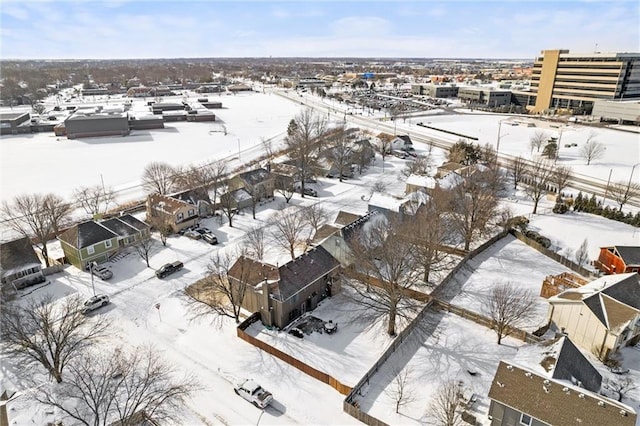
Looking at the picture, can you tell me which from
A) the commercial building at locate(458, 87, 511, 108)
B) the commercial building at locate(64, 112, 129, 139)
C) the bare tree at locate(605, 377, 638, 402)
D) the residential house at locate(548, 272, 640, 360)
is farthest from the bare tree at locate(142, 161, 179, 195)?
the commercial building at locate(458, 87, 511, 108)

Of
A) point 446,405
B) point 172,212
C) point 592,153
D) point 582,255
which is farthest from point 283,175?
point 592,153

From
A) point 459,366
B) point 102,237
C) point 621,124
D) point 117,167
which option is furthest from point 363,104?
point 459,366

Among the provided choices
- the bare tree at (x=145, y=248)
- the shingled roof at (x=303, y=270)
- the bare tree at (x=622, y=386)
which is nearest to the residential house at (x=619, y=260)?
the bare tree at (x=622, y=386)

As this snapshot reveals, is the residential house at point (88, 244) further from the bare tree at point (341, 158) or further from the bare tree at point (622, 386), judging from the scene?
the bare tree at point (622, 386)

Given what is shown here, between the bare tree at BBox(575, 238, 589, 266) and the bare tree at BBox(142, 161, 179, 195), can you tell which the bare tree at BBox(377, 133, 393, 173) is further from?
the bare tree at BBox(575, 238, 589, 266)

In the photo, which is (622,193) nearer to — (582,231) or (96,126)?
(582,231)
